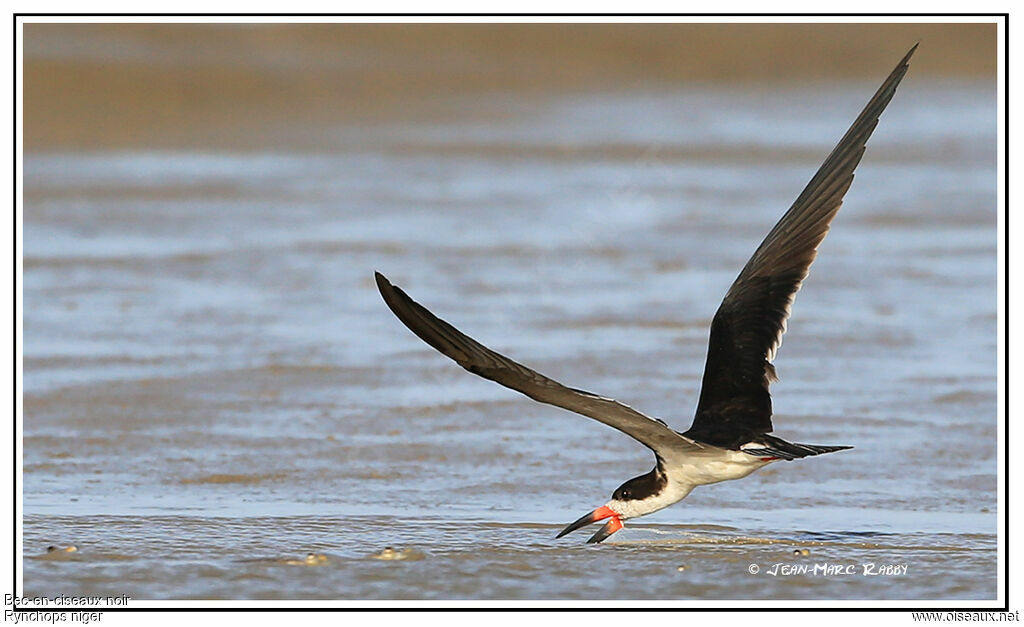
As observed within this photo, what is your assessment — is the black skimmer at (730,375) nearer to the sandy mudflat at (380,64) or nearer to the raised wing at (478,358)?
the raised wing at (478,358)

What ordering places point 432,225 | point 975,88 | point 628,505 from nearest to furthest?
point 628,505, point 432,225, point 975,88

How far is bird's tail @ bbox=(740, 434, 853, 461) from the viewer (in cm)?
503

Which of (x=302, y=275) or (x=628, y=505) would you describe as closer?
(x=628, y=505)

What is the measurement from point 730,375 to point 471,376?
2396mm

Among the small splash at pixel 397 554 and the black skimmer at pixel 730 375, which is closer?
the black skimmer at pixel 730 375

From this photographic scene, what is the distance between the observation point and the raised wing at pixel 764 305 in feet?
18.4

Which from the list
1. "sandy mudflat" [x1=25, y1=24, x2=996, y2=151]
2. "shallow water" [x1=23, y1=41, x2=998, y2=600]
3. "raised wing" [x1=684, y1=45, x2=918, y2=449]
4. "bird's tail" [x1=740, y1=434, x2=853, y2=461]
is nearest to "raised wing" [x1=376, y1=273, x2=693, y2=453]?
"bird's tail" [x1=740, y1=434, x2=853, y2=461]

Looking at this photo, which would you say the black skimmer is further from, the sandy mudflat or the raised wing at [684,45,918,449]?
the sandy mudflat

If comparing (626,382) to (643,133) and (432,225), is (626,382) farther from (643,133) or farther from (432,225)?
(643,133)

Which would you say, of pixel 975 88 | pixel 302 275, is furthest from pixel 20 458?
pixel 975 88

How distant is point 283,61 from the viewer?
56.6 feet

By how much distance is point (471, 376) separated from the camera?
25.9 ft

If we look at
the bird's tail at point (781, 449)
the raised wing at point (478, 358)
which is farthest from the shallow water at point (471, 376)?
the raised wing at point (478, 358)

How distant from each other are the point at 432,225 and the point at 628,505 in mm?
6243
